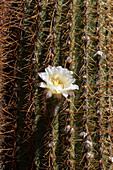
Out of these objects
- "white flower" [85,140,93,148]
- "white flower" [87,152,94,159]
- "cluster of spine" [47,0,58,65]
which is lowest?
"white flower" [87,152,94,159]

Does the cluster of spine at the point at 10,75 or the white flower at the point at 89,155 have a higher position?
the cluster of spine at the point at 10,75

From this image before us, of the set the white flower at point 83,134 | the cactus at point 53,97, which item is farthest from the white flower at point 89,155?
the white flower at point 83,134

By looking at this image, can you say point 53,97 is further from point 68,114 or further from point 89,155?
point 89,155

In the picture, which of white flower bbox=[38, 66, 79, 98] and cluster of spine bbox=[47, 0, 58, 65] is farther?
cluster of spine bbox=[47, 0, 58, 65]

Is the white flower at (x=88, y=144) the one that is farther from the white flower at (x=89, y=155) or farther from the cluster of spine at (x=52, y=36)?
the cluster of spine at (x=52, y=36)

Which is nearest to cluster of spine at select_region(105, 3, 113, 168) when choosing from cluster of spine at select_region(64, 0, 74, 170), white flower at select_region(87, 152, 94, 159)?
white flower at select_region(87, 152, 94, 159)

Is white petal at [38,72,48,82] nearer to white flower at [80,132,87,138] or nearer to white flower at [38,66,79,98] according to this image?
white flower at [38,66,79,98]

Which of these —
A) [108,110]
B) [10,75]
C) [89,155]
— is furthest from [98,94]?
[10,75]

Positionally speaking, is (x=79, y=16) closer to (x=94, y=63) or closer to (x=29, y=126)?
(x=94, y=63)

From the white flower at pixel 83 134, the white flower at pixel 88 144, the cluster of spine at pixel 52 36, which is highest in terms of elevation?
the cluster of spine at pixel 52 36

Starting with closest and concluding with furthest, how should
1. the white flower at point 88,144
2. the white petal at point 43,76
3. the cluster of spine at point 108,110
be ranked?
the white petal at point 43,76, the white flower at point 88,144, the cluster of spine at point 108,110
